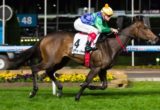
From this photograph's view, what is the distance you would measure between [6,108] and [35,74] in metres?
2.27

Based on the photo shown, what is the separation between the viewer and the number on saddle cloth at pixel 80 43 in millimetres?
13328

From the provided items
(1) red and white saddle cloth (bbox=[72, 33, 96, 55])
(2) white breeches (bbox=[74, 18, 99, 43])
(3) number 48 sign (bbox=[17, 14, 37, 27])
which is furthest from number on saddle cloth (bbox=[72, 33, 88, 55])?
(3) number 48 sign (bbox=[17, 14, 37, 27])

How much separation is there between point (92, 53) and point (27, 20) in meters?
14.7

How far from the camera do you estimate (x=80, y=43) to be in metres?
13.4

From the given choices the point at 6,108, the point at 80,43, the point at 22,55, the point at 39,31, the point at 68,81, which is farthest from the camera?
the point at 39,31

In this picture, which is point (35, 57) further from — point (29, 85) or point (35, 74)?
point (29, 85)

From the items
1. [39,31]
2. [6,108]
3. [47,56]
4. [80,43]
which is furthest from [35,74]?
[39,31]

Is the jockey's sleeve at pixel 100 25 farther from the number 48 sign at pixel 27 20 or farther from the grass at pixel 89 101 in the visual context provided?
the number 48 sign at pixel 27 20

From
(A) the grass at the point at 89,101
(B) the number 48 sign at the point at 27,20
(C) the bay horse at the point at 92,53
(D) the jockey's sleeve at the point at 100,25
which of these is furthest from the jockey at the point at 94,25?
(B) the number 48 sign at the point at 27,20

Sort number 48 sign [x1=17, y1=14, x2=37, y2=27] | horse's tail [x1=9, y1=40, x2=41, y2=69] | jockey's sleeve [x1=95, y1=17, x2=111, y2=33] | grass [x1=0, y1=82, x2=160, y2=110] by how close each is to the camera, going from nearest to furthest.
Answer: grass [x1=0, y1=82, x2=160, y2=110]
jockey's sleeve [x1=95, y1=17, x2=111, y2=33]
horse's tail [x1=9, y1=40, x2=41, y2=69]
number 48 sign [x1=17, y1=14, x2=37, y2=27]

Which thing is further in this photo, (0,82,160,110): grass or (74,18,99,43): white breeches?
(74,18,99,43): white breeches

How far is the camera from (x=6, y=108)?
11.7 metres

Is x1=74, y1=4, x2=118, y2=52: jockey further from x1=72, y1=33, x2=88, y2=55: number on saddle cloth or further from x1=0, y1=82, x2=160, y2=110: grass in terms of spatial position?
x1=0, y1=82, x2=160, y2=110: grass

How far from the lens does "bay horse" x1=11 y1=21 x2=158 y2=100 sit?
13.3 metres
